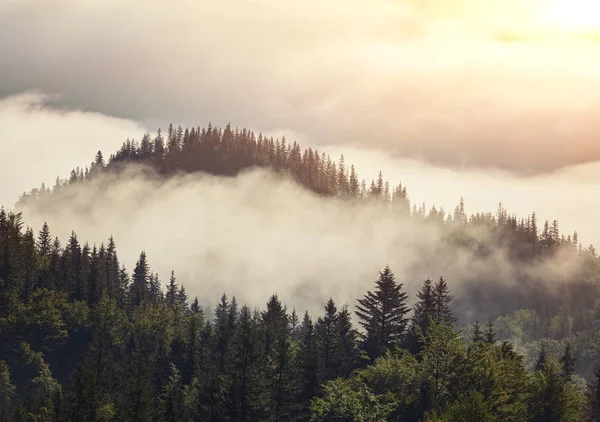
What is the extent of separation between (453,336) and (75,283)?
5222 inches

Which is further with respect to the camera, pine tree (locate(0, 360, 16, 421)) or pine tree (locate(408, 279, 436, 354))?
pine tree (locate(0, 360, 16, 421))

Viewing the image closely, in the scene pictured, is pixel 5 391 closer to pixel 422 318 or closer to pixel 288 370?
pixel 288 370

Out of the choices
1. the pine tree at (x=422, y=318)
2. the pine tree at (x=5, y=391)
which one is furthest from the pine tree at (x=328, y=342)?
the pine tree at (x=5, y=391)

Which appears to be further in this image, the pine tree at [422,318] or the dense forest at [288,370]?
the pine tree at [422,318]

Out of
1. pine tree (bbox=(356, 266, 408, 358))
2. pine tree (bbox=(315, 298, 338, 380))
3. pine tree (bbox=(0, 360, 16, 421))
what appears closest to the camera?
pine tree (bbox=(315, 298, 338, 380))

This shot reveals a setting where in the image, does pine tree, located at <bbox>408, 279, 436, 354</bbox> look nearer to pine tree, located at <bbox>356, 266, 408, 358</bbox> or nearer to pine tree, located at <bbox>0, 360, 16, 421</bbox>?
pine tree, located at <bbox>356, 266, 408, 358</bbox>

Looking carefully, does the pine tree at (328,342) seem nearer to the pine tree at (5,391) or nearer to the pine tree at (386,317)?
the pine tree at (386,317)

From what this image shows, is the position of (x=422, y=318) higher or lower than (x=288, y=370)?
higher

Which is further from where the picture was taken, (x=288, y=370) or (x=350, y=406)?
(x=288, y=370)

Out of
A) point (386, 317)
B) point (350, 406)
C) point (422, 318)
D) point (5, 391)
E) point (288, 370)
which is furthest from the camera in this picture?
point (5, 391)

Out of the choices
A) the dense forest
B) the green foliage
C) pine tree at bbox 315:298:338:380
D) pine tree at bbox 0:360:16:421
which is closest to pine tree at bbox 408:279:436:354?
the dense forest

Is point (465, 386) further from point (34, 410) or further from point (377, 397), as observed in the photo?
point (34, 410)

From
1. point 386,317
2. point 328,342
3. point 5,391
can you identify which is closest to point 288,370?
point 328,342

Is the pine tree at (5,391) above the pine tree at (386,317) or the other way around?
the other way around
